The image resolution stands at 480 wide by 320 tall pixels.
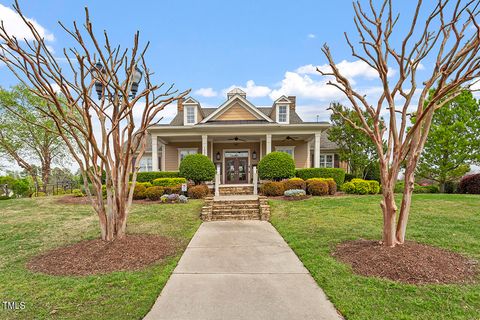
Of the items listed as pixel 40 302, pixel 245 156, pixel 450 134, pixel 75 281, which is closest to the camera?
pixel 40 302

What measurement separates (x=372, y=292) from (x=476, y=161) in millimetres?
17727

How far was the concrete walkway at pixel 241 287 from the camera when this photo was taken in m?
2.93

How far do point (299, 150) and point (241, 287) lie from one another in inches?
628

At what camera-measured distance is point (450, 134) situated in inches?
582

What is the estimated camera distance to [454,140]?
1488cm

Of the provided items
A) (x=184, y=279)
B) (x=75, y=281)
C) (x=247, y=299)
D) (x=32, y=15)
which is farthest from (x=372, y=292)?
(x=32, y=15)

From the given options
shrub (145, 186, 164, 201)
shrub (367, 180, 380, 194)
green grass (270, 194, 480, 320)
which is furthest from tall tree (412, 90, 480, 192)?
shrub (145, 186, 164, 201)

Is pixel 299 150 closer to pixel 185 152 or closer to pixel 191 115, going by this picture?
pixel 191 115

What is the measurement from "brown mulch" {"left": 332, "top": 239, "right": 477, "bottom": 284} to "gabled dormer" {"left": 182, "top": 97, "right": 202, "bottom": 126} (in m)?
14.3

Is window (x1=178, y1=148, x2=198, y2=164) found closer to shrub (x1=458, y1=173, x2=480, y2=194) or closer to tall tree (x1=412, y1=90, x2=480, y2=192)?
tall tree (x1=412, y1=90, x2=480, y2=192)

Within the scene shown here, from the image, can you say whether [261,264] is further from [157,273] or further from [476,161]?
[476,161]

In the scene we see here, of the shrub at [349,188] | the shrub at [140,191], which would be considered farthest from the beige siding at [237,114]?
the shrub at [349,188]

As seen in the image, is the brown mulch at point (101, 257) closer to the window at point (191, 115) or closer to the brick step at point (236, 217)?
the brick step at point (236, 217)

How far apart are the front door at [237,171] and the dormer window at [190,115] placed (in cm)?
421
